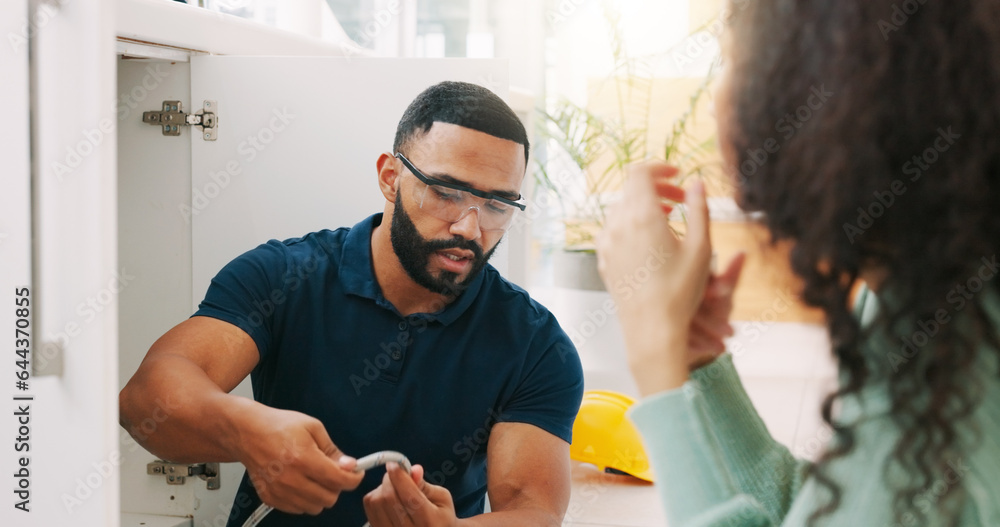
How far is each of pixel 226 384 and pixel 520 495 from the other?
482mm

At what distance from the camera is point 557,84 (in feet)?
13.1

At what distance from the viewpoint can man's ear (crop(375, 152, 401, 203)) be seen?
152cm

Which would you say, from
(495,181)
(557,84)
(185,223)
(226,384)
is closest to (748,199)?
(495,181)

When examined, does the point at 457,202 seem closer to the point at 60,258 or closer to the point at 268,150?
the point at 268,150

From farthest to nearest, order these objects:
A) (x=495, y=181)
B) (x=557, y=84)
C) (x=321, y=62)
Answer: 1. (x=557, y=84)
2. (x=321, y=62)
3. (x=495, y=181)

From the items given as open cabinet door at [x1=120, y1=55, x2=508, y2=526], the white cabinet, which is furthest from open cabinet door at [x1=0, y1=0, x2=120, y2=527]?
open cabinet door at [x1=120, y1=55, x2=508, y2=526]

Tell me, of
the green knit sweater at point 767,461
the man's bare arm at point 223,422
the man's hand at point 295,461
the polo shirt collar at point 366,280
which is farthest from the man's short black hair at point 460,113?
the green knit sweater at point 767,461

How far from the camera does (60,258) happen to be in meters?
0.89

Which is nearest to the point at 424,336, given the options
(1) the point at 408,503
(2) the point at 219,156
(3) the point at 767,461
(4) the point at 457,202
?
(4) the point at 457,202

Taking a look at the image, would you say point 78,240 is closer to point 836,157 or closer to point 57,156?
point 57,156

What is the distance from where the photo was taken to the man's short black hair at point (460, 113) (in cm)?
148

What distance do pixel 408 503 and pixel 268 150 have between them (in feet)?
2.40

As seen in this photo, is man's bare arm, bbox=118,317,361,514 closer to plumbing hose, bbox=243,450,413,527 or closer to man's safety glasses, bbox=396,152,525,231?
plumbing hose, bbox=243,450,413,527

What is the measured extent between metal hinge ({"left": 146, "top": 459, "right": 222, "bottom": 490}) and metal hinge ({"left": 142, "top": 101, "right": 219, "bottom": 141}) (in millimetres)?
601
